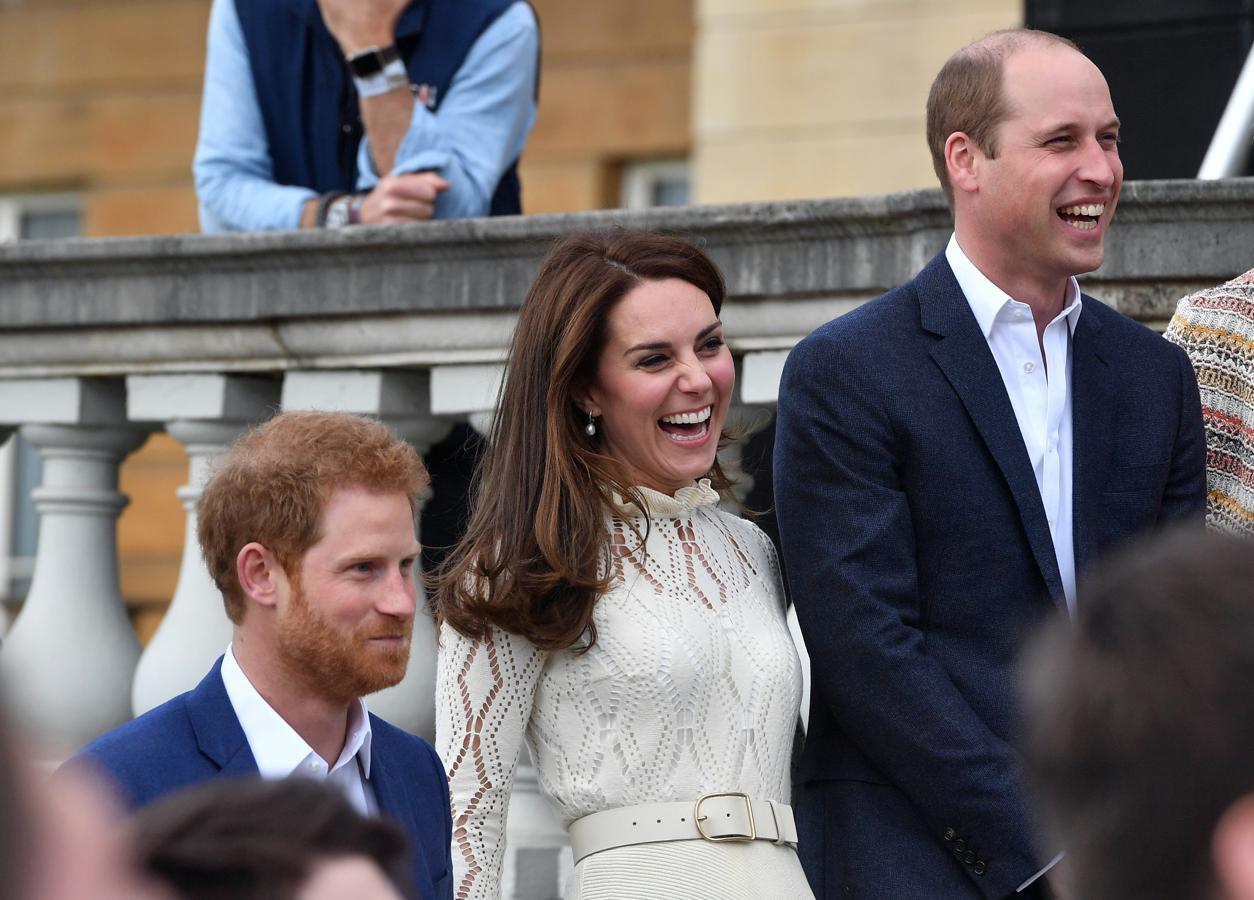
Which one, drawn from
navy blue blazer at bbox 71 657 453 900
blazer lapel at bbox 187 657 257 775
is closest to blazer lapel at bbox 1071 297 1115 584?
navy blue blazer at bbox 71 657 453 900

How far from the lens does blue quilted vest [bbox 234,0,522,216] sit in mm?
3861

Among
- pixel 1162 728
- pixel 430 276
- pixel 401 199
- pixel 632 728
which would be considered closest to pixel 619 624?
pixel 632 728

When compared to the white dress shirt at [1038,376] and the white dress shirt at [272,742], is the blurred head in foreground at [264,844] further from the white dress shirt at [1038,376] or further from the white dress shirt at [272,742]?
the white dress shirt at [1038,376]

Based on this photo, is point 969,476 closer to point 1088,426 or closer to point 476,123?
point 1088,426

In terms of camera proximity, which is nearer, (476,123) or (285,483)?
(285,483)

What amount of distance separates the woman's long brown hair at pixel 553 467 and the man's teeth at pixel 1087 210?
19.0 inches

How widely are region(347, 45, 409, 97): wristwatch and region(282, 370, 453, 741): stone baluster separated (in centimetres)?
58

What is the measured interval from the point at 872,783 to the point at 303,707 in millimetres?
803

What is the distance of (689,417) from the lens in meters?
2.76

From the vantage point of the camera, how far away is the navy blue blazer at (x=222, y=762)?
7.04 ft

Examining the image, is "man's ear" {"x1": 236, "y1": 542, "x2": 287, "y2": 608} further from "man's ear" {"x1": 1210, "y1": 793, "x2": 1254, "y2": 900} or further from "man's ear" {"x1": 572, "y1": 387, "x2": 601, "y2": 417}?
"man's ear" {"x1": 1210, "y1": 793, "x2": 1254, "y2": 900}

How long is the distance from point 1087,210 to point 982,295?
179 mm

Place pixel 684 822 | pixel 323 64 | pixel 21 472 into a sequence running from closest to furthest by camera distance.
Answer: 1. pixel 684 822
2. pixel 323 64
3. pixel 21 472

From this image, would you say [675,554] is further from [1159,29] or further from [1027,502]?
[1159,29]
